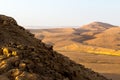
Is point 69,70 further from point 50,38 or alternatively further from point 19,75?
point 50,38

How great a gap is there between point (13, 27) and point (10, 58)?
300cm

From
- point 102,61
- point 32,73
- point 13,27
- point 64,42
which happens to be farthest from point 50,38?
point 32,73

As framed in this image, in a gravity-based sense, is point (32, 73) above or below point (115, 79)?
above

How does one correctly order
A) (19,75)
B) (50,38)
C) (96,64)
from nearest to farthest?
1. (19,75)
2. (96,64)
3. (50,38)

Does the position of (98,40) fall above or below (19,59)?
below

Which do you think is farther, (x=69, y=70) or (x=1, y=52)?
(x=69, y=70)

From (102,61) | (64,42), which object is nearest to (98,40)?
(64,42)

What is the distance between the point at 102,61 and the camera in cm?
2689

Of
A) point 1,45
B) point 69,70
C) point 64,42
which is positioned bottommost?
point 64,42

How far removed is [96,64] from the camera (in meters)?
25.0

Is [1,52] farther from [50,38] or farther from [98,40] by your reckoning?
[50,38]

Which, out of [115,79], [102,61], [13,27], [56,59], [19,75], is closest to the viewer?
[19,75]

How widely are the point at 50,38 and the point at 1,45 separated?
148 feet

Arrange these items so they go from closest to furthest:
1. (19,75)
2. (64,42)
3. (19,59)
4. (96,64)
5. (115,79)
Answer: (19,75) < (19,59) < (115,79) < (96,64) < (64,42)
